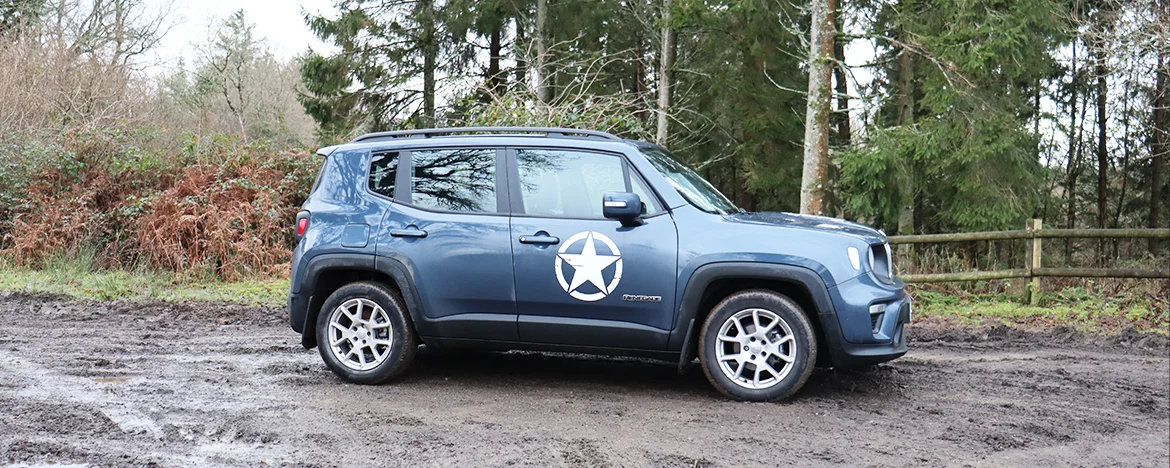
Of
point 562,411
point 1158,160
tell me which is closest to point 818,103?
point 562,411

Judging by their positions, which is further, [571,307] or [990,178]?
[990,178]

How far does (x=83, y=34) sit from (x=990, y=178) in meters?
24.2

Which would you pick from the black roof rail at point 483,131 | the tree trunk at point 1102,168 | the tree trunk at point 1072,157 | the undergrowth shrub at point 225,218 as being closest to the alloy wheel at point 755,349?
the black roof rail at point 483,131

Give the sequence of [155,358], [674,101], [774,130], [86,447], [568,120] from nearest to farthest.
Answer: [86,447], [155,358], [568,120], [774,130], [674,101]

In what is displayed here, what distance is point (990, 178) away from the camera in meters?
16.4

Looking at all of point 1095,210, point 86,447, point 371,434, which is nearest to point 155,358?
point 86,447

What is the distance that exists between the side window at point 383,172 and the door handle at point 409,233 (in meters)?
0.31

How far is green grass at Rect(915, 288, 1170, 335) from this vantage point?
9758mm

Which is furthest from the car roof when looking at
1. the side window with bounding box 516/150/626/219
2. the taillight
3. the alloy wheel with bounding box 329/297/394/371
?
the alloy wheel with bounding box 329/297/394/371

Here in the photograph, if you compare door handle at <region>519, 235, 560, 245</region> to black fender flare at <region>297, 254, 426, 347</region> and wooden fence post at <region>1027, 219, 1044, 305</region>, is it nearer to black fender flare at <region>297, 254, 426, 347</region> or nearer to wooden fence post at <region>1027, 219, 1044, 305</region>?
black fender flare at <region>297, 254, 426, 347</region>

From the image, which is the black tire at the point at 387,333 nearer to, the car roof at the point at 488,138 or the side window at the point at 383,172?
the side window at the point at 383,172

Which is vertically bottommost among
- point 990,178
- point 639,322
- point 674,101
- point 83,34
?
point 639,322

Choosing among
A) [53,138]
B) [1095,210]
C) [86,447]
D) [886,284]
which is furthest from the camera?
[1095,210]

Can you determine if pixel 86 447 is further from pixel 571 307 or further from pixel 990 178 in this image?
pixel 990 178
